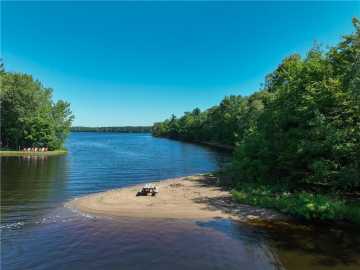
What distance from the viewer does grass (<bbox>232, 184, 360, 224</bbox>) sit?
671 inches

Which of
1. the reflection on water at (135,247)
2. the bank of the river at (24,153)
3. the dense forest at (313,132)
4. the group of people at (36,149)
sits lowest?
the reflection on water at (135,247)

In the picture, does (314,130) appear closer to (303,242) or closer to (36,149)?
(303,242)

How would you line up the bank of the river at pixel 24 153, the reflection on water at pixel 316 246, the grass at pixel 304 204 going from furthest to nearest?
the bank of the river at pixel 24 153
the grass at pixel 304 204
the reflection on water at pixel 316 246

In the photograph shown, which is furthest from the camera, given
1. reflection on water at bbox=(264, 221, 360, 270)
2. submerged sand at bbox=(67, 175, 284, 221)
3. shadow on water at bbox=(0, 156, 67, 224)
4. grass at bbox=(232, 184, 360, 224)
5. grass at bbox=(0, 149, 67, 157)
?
grass at bbox=(0, 149, 67, 157)

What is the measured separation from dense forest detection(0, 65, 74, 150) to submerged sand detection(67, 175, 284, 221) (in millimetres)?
42545

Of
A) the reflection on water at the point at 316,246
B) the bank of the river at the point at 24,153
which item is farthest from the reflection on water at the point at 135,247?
the bank of the river at the point at 24,153

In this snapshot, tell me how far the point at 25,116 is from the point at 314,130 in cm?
5941

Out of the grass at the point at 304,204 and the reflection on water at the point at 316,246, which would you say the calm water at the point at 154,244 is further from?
the grass at the point at 304,204

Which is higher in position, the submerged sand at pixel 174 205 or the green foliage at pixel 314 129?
the green foliage at pixel 314 129

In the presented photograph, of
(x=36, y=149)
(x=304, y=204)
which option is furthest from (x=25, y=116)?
(x=304, y=204)

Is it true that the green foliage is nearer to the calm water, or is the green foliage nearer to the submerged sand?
the submerged sand

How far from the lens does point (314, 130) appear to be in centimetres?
1945

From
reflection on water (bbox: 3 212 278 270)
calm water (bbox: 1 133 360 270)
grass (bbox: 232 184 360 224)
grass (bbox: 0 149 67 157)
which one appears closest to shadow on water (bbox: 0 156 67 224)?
calm water (bbox: 1 133 360 270)

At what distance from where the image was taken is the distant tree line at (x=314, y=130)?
18250 mm
